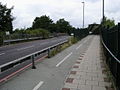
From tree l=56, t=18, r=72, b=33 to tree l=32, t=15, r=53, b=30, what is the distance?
760 centimetres

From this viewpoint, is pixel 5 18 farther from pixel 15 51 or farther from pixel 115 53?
pixel 115 53

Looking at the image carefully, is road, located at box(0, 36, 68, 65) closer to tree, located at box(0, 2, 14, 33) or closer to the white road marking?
the white road marking

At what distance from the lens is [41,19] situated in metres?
105

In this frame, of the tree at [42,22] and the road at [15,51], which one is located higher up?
the tree at [42,22]

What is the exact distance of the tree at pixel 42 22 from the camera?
103 m

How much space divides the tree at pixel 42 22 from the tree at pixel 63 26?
7599mm

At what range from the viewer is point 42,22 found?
340ft

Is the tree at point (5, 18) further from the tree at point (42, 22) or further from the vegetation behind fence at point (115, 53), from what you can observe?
the tree at point (42, 22)

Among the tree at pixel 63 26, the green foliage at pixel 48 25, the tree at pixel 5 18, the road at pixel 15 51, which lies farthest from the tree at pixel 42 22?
the road at pixel 15 51

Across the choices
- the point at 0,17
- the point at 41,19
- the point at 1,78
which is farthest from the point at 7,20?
the point at 41,19

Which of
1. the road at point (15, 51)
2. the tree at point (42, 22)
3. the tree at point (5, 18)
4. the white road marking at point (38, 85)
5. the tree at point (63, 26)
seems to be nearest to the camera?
the white road marking at point (38, 85)

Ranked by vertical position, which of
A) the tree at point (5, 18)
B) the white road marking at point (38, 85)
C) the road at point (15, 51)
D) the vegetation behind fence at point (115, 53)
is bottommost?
the white road marking at point (38, 85)

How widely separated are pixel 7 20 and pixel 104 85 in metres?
29.4

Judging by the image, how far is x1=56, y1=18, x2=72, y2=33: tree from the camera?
11384 cm
